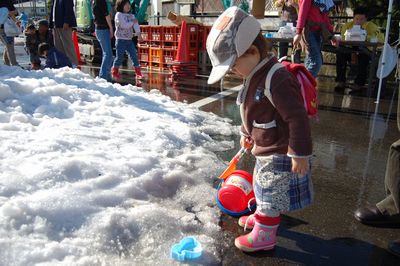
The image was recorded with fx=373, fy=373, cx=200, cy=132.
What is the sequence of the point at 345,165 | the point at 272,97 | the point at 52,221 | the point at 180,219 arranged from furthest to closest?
1. the point at 345,165
2. the point at 180,219
3. the point at 52,221
4. the point at 272,97

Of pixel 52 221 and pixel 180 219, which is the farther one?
pixel 180 219

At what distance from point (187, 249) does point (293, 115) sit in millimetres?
997

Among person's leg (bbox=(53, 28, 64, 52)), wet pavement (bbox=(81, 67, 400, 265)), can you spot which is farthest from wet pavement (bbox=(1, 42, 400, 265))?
person's leg (bbox=(53, 28, 64, 52))

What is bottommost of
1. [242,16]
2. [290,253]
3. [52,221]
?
[290,253]

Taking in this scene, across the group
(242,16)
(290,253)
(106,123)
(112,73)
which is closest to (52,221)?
(290,253)

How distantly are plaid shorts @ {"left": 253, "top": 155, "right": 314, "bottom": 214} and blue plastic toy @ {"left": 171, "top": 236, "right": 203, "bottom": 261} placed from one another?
1.56 feet

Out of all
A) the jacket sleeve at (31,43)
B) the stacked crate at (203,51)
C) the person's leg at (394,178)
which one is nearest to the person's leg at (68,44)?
the jacket sleeve at (31,43)

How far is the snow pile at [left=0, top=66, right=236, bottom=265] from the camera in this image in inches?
86.7

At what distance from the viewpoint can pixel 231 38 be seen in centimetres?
213

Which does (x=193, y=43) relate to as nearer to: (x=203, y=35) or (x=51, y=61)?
(x=203, y=35)

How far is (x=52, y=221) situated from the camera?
7.64 feet

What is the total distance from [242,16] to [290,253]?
4.93 ft

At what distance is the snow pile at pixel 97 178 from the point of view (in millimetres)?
2203

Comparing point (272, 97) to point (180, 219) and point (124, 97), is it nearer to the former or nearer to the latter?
point (180, 219)
